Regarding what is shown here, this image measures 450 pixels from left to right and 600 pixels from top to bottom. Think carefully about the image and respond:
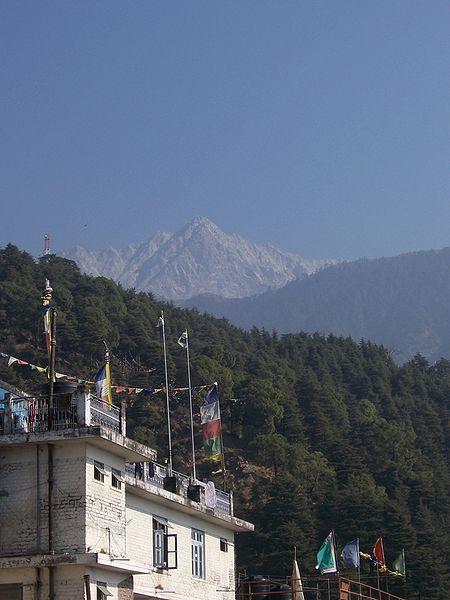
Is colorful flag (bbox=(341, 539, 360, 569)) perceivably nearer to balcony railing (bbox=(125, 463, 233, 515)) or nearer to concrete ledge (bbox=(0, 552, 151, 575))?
balcony railing (bbox=(125, 463, 233, 515))

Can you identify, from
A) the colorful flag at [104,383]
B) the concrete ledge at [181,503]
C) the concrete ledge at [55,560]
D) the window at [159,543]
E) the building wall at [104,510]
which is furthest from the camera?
the colorful flag at [104,383]

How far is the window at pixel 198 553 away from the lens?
42.9 metres

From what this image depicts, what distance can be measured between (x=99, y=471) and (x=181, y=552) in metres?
10.3

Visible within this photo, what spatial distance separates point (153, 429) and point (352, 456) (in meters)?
17.4

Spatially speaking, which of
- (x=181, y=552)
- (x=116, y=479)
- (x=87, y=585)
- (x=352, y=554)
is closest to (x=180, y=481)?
(x=181, y=552)

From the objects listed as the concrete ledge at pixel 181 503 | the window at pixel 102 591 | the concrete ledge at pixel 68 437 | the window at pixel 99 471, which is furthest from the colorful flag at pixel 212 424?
the window at pixel 102 591

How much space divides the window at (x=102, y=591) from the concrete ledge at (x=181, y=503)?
4.36 meters

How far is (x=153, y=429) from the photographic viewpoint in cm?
10262

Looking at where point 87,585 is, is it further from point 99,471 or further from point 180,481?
point 180,481

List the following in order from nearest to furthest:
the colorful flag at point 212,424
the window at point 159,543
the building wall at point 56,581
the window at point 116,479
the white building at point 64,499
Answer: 1. the building wall at point 56,581
2. the white building at point 64,499
3. the window at point 116,479
4. the window at point 159,543
5. the colorful flag at point 212,424

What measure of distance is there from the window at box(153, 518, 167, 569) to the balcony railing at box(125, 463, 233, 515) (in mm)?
1251

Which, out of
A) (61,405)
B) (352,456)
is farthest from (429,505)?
(61,405)

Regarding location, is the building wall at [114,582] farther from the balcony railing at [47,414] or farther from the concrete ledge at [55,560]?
the balcony railing at [47,414]

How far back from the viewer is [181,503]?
134ft
